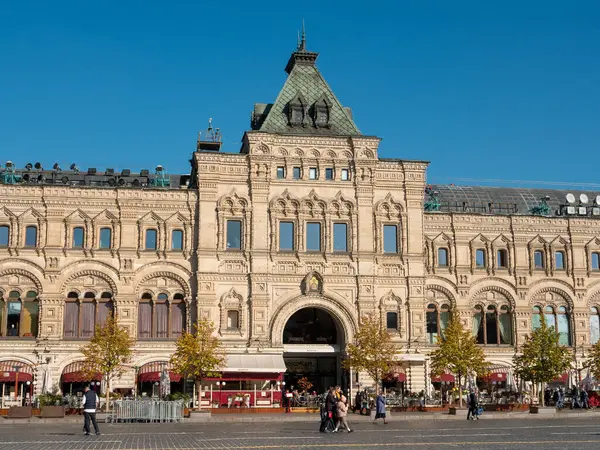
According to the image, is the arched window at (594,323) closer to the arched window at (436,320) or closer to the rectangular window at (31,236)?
the arched window at (436,320)

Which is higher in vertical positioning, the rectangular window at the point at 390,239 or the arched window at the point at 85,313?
the rectangular window at the point at 390,239

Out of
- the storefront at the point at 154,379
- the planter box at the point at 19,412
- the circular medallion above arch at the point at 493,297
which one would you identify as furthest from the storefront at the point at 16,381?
the circular medallion above arch at the point at 493,297

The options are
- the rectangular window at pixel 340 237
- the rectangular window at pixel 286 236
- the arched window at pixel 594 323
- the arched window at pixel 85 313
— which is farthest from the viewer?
the arched window at pixel 594 323

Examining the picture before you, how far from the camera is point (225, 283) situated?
6147cm

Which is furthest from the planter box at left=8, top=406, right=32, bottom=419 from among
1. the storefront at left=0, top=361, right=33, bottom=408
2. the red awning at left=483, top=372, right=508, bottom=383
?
the red awning at left=483, top=372, right=508, bottom=383

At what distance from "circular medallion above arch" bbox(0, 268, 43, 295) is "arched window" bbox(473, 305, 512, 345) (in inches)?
1278

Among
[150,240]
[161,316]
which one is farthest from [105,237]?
[161,316]

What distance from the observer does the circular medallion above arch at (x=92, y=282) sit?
6059 cm

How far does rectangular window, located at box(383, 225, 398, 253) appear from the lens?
211 feet

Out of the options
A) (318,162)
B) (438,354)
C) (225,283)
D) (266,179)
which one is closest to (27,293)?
(225,283)

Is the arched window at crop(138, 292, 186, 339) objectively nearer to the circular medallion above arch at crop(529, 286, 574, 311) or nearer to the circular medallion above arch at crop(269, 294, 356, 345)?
the circular medallion above arch at crop(269, 294, 356, 345)

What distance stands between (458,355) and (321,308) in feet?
34.5

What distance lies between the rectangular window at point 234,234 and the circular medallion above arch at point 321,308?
5.50 m

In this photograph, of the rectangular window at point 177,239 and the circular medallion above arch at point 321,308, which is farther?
the rectangular window at point 177,239
